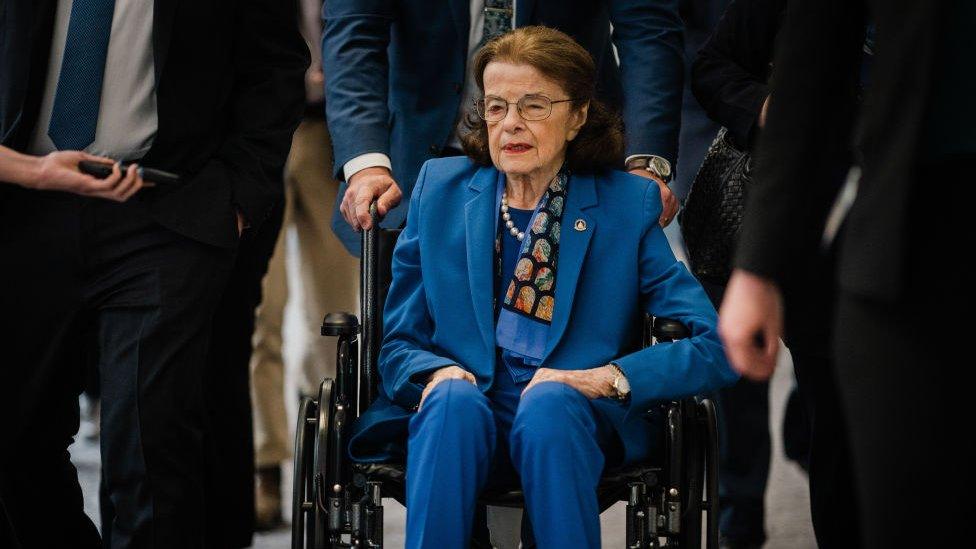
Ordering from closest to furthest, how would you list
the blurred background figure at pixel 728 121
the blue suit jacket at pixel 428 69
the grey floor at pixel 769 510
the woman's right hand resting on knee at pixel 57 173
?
1. the woman's right hand resting on knee at pixel 57 173
2. the blurred background figure at pixel 728 121
3. the blue suit jacket at pixel 428 69
4. the grey floor at pixel 769 510

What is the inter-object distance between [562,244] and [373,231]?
0.45 metres

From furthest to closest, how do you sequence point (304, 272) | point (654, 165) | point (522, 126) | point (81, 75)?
point (304, 272), point (654, 165), point (522, 126), point (81, 75)

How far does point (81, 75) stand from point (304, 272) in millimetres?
2223

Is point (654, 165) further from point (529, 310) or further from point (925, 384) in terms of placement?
point (925, 384)

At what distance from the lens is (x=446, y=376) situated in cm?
307

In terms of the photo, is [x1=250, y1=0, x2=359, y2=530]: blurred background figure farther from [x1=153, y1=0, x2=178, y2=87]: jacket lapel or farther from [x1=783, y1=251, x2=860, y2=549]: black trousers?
[x1=783, y1=251, x2=860, y2=549]: black trousers

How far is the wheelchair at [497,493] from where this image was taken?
2.97 meters

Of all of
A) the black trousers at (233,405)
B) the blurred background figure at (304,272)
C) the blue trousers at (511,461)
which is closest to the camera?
the blue trousers at (511,461)

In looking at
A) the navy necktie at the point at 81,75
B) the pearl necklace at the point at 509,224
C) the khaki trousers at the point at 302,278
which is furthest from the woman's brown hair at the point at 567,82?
the khaki trousers at the point at 302,278

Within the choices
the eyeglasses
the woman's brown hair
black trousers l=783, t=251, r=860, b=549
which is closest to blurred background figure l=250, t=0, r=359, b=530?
the woman's brown hair

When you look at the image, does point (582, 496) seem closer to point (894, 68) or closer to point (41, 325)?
point (41, 325)

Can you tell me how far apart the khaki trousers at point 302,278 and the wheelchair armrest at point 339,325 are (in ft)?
5.92

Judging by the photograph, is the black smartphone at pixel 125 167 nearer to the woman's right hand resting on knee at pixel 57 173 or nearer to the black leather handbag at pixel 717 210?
the woman's right hand resting on knee at pixel 57 173

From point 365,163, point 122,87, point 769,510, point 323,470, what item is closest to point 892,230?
point 323,470
